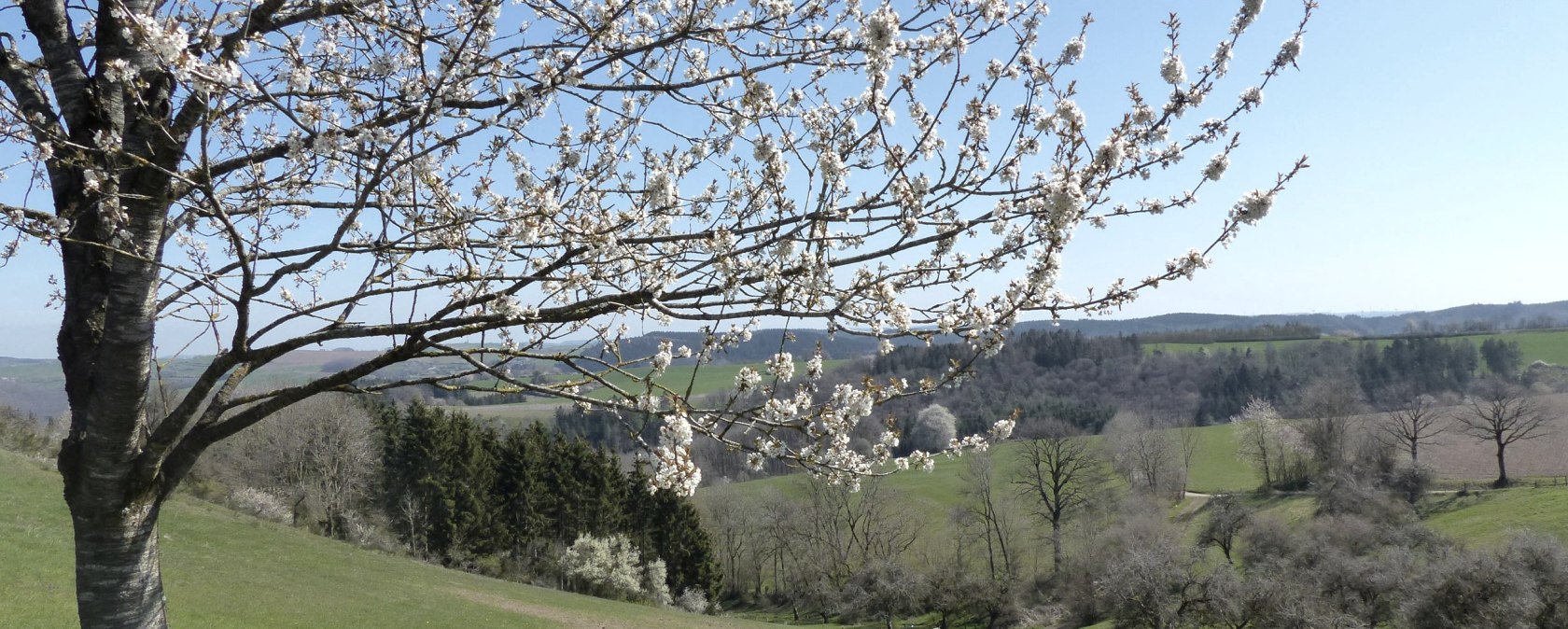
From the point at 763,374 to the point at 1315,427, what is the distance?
58.9m

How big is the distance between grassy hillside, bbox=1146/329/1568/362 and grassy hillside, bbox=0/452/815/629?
274 feet

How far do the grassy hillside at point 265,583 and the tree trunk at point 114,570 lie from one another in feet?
37.2

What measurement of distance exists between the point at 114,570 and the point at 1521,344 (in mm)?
108041

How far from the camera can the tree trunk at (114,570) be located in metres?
3.09

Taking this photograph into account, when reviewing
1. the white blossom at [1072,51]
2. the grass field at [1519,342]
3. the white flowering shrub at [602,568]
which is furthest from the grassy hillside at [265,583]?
the grass field at [1519,342]

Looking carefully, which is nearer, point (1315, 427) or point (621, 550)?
point (621, 550)

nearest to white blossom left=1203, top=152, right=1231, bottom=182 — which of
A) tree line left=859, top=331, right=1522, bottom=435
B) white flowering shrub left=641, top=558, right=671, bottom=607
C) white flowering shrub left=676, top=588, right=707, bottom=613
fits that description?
Answer: white flowering shrub left=641, top=558, right=671, bottom=607

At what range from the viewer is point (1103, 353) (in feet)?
309

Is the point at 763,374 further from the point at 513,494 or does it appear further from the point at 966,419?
the point at 966,419

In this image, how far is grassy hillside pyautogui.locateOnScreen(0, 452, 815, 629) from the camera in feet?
46.4

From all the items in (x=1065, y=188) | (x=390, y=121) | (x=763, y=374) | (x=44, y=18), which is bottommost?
(x=763, y=374)

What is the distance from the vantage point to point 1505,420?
46531 millimetres

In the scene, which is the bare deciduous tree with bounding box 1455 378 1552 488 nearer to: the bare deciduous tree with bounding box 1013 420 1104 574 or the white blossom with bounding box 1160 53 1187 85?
the bare deciduous tree with bounding box 1013 420 1104 574

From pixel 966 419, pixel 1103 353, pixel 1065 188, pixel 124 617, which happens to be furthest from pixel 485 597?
pixel 1103 353
